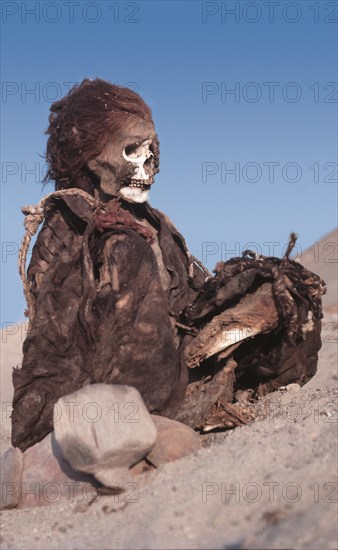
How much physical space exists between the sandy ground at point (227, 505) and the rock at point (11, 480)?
0.32 ft

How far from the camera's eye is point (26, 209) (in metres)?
5.49

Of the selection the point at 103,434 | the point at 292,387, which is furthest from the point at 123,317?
the point at 292,387

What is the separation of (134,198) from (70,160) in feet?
1.74

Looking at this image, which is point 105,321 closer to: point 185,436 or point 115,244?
point 115,244

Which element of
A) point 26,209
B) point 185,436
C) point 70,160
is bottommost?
point 185,436

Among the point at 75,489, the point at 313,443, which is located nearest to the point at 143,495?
the point at 75,489

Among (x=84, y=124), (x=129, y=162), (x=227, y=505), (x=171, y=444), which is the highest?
(x=84, y=124)

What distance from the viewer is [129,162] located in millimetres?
5406

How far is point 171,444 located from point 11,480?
1.07 meters

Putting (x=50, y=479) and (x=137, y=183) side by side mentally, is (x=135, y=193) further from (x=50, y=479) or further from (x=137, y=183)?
(x=50, y=479)

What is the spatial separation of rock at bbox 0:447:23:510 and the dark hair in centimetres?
197

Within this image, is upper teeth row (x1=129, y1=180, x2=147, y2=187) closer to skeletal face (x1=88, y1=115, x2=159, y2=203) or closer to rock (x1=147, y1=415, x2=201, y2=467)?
skeletal face (x1=88, y1=115, x2=159, y2=203)

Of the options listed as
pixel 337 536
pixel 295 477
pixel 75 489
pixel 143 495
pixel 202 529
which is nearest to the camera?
pixel 337 536

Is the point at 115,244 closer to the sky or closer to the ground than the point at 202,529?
closer to the sky
